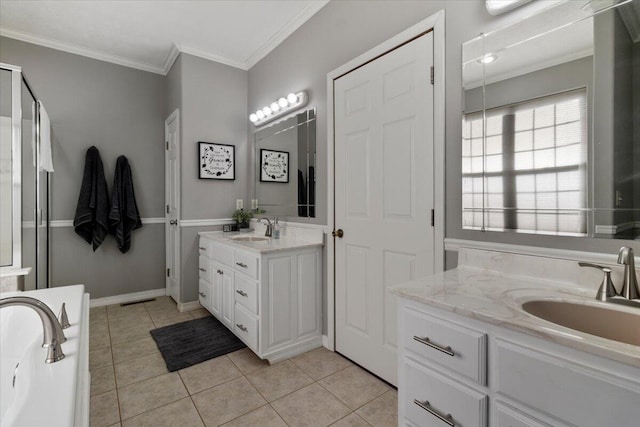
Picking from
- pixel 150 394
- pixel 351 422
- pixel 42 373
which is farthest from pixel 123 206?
pixel 351 422

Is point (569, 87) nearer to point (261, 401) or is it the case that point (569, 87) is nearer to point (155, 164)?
point (261, 401)

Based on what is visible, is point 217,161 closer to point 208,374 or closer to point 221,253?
point 221,253

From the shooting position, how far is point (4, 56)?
296 centimetres

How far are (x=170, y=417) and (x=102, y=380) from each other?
27.7 inches

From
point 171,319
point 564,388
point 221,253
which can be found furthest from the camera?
point 171,319

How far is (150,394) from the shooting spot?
1.84 meters

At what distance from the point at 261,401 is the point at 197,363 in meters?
0.68

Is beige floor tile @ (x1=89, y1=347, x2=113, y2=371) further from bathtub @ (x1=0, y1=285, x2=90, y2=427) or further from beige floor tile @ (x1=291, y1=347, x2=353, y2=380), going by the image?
beige floor tile @ (x1=291, y1=347, x2=353, y2=380)

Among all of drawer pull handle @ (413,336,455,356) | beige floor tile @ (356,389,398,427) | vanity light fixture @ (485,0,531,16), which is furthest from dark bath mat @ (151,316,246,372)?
vanity light fixture @ (485,0,531,16)

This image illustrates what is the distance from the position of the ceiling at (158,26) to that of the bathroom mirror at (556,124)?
1.61m

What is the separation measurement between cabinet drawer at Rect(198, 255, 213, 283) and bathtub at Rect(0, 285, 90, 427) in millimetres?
1265

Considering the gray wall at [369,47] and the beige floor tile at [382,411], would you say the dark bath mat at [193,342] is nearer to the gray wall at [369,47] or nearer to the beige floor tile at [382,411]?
the beige floor tile at [382,411]

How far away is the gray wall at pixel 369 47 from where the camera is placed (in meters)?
1.41

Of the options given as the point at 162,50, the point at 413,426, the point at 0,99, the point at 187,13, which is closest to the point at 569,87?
the point at 413,426
